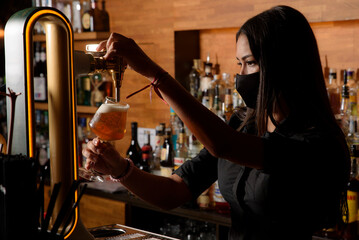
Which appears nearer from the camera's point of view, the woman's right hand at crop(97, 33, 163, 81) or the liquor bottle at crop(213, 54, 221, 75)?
the woman's right hand at crop(97, 33, 163, 81)

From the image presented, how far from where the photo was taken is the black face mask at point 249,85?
4.54 ft

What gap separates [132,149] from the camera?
10.4 ft

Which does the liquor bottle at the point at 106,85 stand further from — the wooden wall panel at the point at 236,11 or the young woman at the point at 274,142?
the young woman at the point at 274,142

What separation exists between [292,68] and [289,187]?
312 mm

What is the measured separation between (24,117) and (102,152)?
24 centimetres

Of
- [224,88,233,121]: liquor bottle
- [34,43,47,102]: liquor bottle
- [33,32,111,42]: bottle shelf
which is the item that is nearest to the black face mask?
[224,88,233,121]: liquor bottle

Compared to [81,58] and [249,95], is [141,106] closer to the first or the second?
[249,95]

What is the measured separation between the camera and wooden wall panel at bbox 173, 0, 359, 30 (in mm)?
2314

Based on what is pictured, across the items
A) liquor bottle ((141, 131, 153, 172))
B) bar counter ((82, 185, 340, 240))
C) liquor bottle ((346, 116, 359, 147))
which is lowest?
bar counter ((82, 185, 340, 240))

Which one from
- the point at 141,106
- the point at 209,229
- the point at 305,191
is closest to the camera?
the point at 305,191

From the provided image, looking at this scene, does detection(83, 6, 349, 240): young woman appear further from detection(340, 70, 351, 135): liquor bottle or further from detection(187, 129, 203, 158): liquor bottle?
detection(187, 129, 203, 158): liquor bottle

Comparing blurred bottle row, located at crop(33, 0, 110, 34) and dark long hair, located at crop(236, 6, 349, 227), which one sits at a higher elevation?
blurred bottle row, located at crop(33, 0, 110, 34)

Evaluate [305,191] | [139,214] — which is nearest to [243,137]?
[305,191]

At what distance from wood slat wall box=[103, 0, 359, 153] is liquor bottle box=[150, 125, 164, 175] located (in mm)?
160
